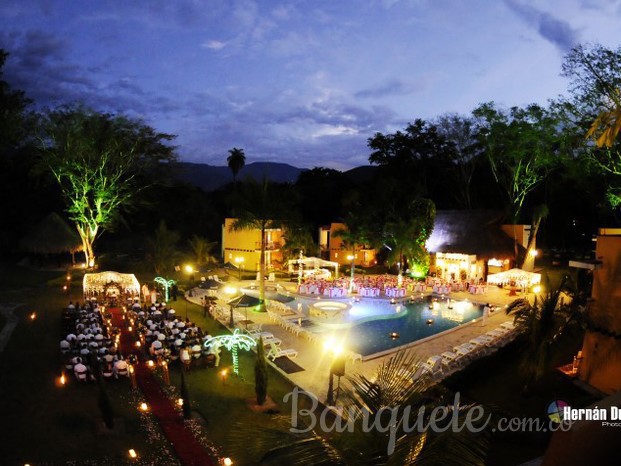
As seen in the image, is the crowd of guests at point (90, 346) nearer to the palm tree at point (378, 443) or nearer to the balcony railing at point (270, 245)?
the palm tree at point (378, 443)

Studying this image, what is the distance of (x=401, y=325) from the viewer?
2117cm

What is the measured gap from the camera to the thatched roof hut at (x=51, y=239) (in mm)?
31672

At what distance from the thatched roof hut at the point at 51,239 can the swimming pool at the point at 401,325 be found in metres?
22.3

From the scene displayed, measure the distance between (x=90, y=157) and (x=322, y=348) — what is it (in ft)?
75.0

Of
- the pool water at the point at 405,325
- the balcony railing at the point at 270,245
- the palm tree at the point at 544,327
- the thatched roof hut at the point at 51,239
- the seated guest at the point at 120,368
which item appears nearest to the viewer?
the palm tree at the point at 544,327

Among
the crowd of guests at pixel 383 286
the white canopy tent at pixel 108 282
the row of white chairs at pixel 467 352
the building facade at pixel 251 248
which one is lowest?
the row of white chairs at pixel 467 352

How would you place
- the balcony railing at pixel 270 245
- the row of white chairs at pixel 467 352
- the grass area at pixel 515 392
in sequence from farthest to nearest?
the balcony railing at pixel 270 245 < the row of white chairs at pixel 467 352 < the grass area at pixel 515 392

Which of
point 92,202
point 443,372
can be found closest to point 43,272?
point 92,202

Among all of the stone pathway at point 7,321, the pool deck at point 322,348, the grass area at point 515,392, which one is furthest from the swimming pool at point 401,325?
the stone pathway at point 7,321

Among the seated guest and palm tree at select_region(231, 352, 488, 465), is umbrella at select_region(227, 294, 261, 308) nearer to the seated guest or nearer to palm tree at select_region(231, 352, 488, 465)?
the seated guest

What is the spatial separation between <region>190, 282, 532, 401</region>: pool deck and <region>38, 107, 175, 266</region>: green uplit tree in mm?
12431

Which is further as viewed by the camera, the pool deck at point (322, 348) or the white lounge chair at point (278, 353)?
the white lounge chair at point (278, 353)

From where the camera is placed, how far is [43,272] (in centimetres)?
3077

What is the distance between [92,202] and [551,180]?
131 feet
